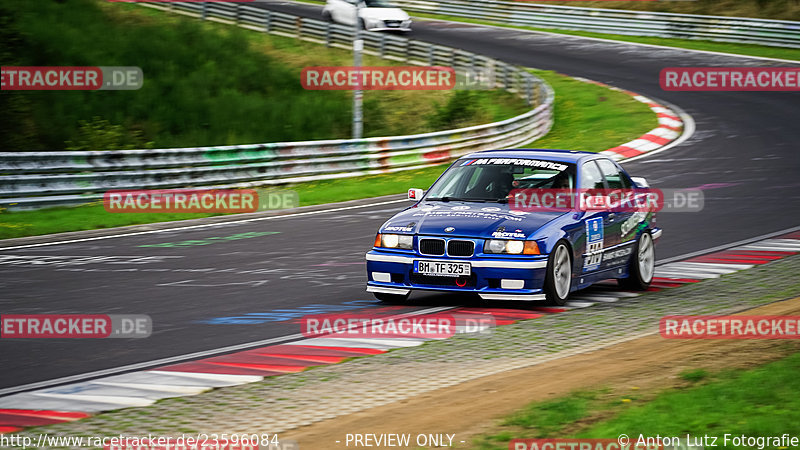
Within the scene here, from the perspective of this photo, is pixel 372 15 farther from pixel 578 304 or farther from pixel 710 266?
pixel 578 304

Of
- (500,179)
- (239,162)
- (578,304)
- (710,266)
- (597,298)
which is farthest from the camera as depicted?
(239,162)

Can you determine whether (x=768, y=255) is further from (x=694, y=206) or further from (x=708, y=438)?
(x=708, y=438)

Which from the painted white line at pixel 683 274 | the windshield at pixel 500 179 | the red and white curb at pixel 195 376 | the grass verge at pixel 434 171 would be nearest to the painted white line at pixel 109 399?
the red and white curb at pixel 195 376

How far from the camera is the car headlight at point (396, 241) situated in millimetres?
10219

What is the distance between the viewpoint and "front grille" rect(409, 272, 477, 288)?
10023 millimetres

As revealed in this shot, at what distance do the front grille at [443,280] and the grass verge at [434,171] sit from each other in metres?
8.56

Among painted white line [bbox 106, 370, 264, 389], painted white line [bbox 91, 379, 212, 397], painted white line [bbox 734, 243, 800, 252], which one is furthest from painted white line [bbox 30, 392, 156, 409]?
painted white line [bbox 734, 243, 800, 252]

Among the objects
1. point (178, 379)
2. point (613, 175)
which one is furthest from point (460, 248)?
point (178, 379)

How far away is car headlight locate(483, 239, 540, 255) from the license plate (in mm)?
273

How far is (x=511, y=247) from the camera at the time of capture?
9.91 metres

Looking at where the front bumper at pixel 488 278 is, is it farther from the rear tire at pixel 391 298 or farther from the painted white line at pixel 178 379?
the painted white line at pixel 178 379

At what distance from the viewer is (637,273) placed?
11688mm

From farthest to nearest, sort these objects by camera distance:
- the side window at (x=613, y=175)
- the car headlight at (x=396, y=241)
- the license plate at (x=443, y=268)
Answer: the side window at (x=613, y=175), the car headlight at (x=396, y=241), the license plate at (x=443, y=268)

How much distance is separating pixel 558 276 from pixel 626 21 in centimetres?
3969
